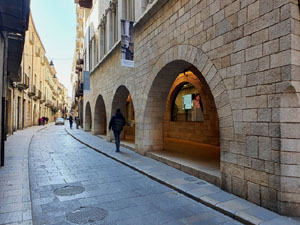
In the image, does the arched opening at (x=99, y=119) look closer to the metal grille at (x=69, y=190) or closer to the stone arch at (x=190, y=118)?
the stone arch at (x=190, y=118)

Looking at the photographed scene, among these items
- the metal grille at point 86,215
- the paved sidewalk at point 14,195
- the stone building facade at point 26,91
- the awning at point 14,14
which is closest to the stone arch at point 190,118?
the metal grille at point 86,215

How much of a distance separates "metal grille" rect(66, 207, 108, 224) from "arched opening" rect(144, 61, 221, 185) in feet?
8.36

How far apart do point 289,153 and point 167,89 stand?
5212mm

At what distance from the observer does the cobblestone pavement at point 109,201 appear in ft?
11.0

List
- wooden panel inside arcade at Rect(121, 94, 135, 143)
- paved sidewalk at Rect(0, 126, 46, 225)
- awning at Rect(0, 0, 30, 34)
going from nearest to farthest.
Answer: paved sidewalk at Rect(0, 126, 46, 225)
awning at Rect(0, 0, 30, 34)
wooden panel inside arcade at Rect(121, 94, 135, 143)

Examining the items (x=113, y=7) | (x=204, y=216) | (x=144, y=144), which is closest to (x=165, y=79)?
(x=144, y=144)

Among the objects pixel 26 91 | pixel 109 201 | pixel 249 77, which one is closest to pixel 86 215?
pixel 109 201

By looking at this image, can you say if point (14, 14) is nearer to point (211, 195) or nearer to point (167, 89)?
point (167, 89)

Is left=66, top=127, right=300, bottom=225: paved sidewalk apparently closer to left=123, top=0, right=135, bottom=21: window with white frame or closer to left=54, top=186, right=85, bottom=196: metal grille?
left=54, top=186, right=85, bottom=196: metal grille

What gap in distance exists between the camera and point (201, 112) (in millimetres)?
10812

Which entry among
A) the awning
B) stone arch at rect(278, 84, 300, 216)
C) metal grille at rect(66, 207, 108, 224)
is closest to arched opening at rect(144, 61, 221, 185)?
stone arch at rect(278, 84, 300, 216)

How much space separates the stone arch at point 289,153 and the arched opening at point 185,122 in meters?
1.50

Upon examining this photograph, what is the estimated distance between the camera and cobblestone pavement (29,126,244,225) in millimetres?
3363

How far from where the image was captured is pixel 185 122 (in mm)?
11953
